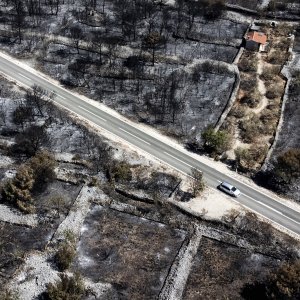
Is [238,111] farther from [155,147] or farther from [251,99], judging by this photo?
[155,147]

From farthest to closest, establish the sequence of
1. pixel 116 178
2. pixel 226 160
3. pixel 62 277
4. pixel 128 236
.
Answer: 1. pixel 226 160
2. pixel 116 178
3. pixel 128 236
4. pixel 62 277

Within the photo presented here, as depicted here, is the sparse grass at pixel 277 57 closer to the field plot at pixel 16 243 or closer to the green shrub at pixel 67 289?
the field plot at pixel 16 243

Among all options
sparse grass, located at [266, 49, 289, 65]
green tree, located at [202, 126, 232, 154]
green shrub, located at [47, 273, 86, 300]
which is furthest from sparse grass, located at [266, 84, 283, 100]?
green shrub, located at [47, 273, 86, 300]

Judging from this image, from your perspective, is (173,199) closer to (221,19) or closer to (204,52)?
(204,52)

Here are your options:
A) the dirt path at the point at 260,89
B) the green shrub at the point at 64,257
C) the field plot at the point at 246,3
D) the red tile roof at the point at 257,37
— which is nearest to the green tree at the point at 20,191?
the green shrub at the point at 64,257

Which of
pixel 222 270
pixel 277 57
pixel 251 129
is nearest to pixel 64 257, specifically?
pixel 222 270

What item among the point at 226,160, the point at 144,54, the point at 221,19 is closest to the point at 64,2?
the point at 144,54
